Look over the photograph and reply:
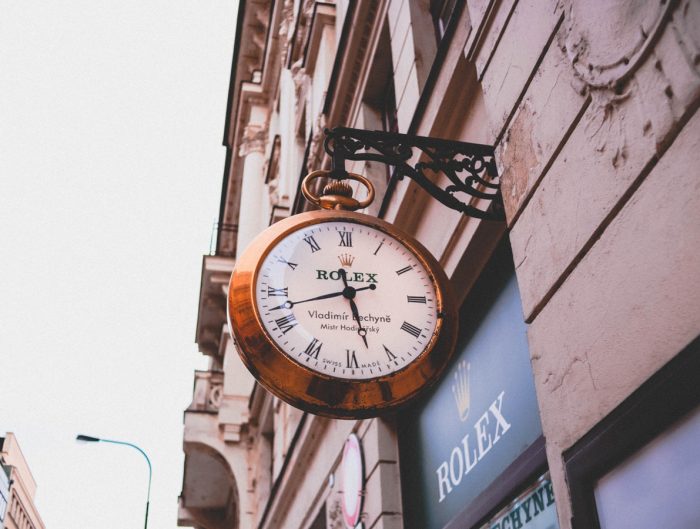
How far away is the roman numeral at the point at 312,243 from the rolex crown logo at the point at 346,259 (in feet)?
0.38

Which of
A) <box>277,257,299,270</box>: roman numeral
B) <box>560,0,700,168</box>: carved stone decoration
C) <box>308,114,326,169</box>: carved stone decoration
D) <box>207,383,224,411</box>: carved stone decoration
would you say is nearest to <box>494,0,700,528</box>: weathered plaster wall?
<box>560,0,700,168</box>: carved stone decoration

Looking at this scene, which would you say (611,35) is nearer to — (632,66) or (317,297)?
(632,66)

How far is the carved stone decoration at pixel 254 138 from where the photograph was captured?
2406 cm

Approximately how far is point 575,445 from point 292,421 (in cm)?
1082

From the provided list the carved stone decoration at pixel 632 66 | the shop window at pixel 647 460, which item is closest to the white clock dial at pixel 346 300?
the shop window at pixel 647 460

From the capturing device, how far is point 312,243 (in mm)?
3965

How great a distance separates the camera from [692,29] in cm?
262

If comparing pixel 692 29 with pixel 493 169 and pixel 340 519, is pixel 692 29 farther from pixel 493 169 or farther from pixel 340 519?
pixel 340 519

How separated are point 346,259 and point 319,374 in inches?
24.8

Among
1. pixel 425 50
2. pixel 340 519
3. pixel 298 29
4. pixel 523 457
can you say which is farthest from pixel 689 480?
pixel 298 29

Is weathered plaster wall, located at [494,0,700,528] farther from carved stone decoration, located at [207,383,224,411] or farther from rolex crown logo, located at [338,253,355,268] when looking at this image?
carved stone decoration, located at [207,383,224,411]

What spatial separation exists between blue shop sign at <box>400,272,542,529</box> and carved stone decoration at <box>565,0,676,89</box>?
2090 millimetres

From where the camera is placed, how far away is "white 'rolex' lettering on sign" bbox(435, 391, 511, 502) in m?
5.21

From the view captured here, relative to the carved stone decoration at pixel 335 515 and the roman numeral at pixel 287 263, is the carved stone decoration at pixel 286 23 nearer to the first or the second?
the carved stone decoration at pixel 335 515
